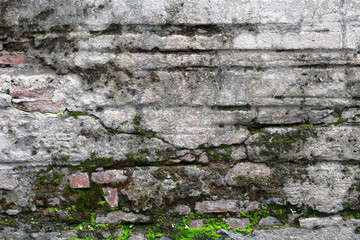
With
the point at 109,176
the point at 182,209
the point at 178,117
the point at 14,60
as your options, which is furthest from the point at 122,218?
the point at 14,60

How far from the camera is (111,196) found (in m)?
1.82

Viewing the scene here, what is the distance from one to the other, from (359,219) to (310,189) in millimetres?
372

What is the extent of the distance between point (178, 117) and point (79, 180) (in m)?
0.72

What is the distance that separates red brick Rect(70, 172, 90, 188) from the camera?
5.93 ft

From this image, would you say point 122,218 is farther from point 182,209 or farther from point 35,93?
point 35,93

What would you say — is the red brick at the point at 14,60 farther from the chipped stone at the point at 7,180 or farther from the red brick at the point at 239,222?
the red brick at the point at 239,222

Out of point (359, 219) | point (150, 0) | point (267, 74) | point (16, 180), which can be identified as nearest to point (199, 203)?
point (267, 74)

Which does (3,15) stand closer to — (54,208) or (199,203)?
(54,208)

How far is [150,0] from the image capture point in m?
1.71

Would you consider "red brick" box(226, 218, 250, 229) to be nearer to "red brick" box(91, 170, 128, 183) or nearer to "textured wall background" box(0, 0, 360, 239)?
"textured wall background" box(0, 0, 360, 239)

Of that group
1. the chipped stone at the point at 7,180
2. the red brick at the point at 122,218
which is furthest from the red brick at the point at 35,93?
the red brick at the point at 122,218

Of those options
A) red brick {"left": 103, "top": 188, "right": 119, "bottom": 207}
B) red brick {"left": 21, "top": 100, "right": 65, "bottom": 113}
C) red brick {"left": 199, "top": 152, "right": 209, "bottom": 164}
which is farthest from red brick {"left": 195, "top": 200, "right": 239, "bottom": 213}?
red brick {"left": 21, "top": 100, "right": 65, "bottom": 113}

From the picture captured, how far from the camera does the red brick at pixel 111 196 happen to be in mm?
1818

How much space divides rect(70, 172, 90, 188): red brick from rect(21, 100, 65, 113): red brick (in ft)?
1.37
